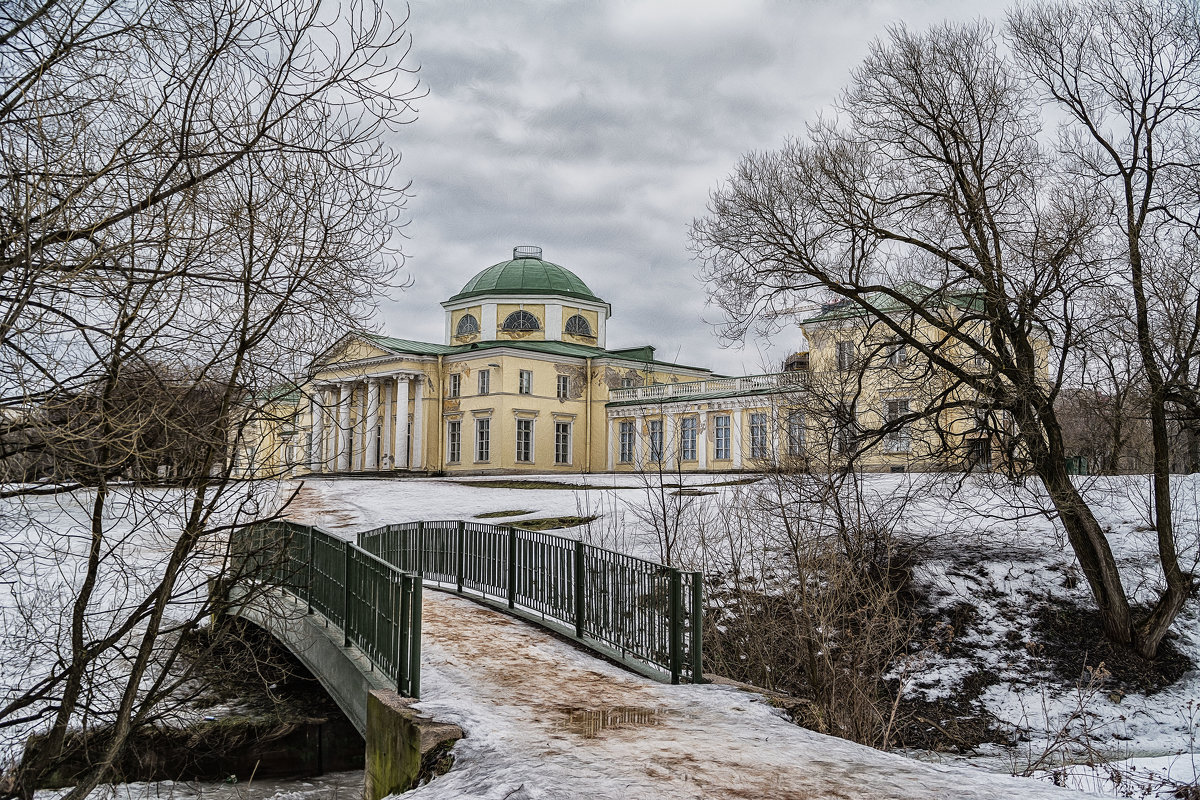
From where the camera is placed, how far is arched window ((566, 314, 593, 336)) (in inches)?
2399

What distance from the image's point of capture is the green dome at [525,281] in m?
60.3

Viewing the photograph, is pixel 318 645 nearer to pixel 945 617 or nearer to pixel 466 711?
pixel 466 711

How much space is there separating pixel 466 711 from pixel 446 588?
22.7 ft

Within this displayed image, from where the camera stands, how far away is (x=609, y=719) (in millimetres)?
7609

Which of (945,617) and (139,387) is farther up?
(139,387)

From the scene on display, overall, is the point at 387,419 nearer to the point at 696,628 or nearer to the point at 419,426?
the point at 419,426

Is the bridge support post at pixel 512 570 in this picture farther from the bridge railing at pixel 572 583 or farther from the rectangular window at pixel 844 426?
the rectangular window at pixel 844 426

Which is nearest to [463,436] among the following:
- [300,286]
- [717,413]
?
[717,413]

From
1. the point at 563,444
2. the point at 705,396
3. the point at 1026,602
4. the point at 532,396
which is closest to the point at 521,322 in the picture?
the point at 532,396

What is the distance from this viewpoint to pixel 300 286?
8.02 m

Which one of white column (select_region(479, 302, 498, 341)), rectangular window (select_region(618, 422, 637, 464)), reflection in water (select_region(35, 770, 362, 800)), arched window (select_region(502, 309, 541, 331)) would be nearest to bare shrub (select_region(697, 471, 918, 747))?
reflection in water (select_region(35, 770, 362, 800))

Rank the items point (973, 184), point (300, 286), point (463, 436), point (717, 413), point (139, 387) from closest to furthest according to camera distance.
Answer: point (139, 387), point (300, 286), point (973, 184), point (717, 413), point (463, 436)

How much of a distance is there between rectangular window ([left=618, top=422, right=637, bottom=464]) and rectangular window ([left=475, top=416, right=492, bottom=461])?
7.86 meters

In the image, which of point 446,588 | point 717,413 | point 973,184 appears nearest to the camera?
point 446,588
